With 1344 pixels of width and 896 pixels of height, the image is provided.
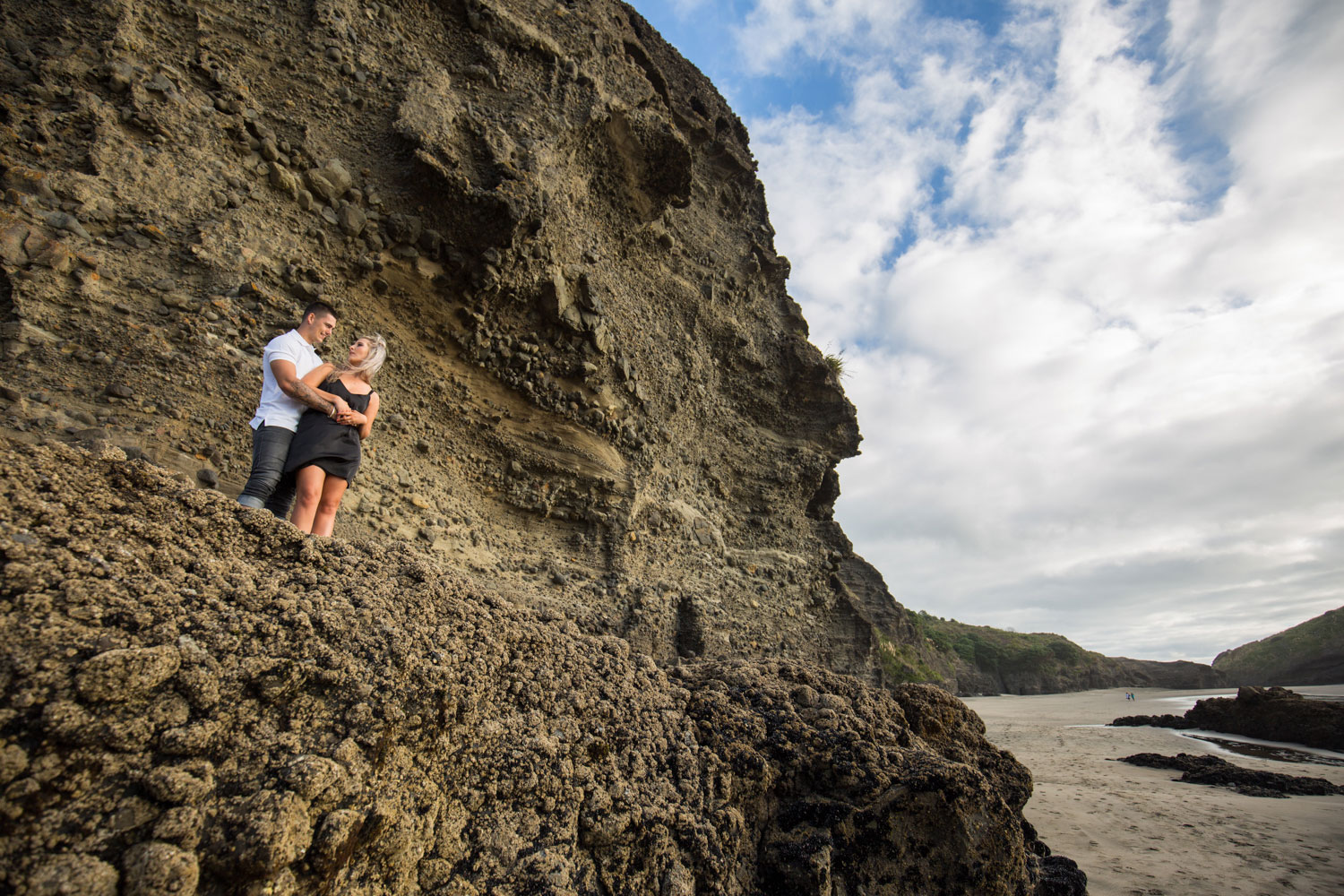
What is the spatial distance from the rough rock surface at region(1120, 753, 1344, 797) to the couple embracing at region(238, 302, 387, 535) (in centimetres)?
1134

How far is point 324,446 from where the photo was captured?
3.08m

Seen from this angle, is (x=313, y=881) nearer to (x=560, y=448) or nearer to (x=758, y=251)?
(x=560, y=448)

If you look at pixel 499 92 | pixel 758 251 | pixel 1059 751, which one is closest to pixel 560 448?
pixel 499 92

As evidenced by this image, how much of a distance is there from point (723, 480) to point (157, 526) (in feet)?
23.0

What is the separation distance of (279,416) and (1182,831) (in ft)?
27.8

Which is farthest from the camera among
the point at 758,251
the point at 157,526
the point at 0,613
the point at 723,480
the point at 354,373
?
the point at 758,251

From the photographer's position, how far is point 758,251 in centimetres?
984

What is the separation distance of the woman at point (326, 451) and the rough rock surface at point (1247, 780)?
11303mm

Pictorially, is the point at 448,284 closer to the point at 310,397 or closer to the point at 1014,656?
the point at 310,397

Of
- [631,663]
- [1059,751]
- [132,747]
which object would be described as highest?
[631,663]

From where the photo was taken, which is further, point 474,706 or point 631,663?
point 631,663

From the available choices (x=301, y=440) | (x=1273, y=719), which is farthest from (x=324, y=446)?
(x=1273, y=719)

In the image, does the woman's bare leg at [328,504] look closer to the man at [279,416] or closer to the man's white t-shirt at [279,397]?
the man at [279,416]

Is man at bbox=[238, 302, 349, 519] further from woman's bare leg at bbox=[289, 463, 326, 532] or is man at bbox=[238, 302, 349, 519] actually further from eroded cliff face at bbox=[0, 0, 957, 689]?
eroded cliff face at bbox=[0, 0, 957, 689]
